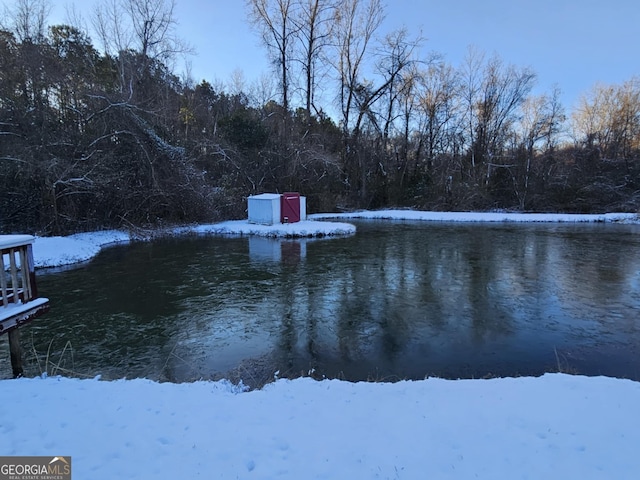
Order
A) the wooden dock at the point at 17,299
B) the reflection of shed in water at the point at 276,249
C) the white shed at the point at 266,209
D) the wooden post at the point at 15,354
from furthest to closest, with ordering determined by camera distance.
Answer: the white shed at the point at 266,209
the reflection of shed in water at the point at 276,249
the wooden post at the point at 15,354
the wooden dock at the point at 17,299

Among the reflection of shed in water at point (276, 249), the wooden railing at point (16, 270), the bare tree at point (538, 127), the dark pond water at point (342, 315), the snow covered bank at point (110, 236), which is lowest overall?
the dark pond water at point (342, 315)

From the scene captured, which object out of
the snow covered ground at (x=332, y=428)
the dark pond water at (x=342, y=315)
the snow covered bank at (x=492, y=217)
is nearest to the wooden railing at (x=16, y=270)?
the dark pond water at (x=342, y=315)

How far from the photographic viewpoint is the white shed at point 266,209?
17.7 metres

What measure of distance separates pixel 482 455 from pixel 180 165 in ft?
59.3

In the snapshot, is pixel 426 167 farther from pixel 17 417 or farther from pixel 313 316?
pixel 17 417

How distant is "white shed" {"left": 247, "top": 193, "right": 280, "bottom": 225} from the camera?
697 inches

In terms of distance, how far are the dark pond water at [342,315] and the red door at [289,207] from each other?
238 inches

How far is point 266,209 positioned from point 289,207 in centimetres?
120

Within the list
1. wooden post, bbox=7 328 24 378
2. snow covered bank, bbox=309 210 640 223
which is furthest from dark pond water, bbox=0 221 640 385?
snow covered bank, bbox=309 210 640 223

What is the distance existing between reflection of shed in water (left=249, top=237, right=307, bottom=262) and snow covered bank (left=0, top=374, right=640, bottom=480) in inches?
310

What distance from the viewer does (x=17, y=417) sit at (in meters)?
2.94

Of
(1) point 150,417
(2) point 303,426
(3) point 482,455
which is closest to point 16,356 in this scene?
(1) point 150,417

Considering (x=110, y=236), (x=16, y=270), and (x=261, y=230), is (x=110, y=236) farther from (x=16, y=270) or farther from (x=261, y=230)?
(x=16, y=270)

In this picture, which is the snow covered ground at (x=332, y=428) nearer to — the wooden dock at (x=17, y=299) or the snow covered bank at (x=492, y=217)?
the wooden dock at (x=17, y=299)
